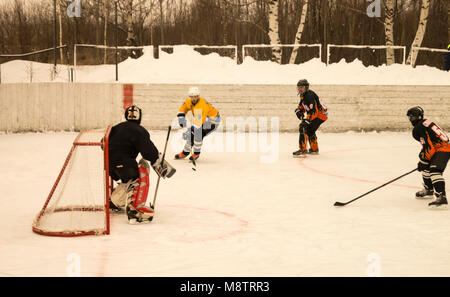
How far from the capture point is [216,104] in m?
14.4

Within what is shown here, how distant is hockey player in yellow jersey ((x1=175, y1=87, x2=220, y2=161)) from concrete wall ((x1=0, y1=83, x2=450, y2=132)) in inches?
184

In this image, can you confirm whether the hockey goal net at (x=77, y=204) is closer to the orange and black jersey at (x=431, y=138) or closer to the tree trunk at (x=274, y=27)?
the orange and black jersey at (x=431, y=138)

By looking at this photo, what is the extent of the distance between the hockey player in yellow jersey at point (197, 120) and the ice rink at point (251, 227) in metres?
0.33

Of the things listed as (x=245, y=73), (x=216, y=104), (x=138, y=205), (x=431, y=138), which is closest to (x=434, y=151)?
(x=431, y=138)

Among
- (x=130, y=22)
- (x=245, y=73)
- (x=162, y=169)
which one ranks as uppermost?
(x=130, y=22)

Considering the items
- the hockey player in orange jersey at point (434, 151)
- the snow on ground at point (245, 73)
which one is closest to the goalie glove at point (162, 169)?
the hockey player in orange jersey at point (434, 151)

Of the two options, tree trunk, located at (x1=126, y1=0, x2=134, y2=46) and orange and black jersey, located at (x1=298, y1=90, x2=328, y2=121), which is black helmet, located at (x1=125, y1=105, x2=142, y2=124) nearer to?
orange and black jersey, located at (x1=298, y1=90, x2=328, y2=121)

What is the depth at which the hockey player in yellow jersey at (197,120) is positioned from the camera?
9.37 m

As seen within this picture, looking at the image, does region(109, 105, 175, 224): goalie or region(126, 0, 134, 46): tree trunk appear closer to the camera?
region(109, 105, 175, 224): goalie

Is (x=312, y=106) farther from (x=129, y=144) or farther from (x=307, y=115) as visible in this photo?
(x=129, y=144)

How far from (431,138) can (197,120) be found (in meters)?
4.01

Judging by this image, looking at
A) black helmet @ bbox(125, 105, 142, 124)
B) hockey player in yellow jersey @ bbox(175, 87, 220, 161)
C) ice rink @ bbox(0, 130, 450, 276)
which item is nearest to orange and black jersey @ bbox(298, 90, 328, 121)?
ice rink @ bbox(0, 130, 450, 276)

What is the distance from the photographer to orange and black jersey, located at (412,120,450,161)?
6.34m
